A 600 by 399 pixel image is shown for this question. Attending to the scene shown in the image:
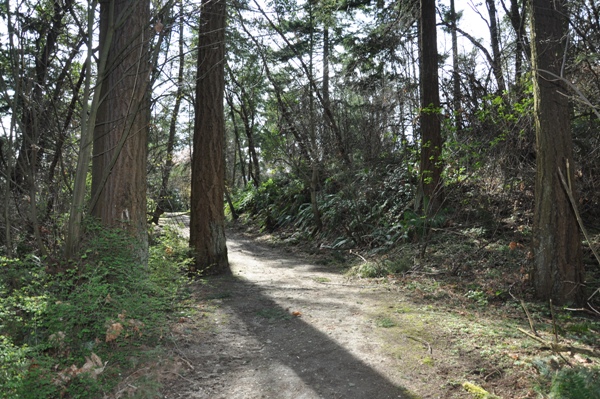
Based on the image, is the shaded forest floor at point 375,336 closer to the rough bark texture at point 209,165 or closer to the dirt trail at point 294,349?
the dirt trail at point 294,349

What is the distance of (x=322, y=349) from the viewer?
434 cm

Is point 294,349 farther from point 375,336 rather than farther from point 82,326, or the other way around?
point 82,326

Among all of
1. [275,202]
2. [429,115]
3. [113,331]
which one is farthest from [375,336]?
[275,202]

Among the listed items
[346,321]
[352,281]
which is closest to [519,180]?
[352,281]

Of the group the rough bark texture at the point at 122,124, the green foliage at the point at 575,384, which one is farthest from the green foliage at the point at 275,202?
the green foliage at the point at 575,384

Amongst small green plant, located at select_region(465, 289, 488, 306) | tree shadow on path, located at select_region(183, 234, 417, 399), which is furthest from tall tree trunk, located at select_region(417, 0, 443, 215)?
tree shadow on path, located at select_region(183, 234, 417, 399)

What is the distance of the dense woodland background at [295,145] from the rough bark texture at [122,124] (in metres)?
0.02

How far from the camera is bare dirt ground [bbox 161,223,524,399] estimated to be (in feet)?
11.6

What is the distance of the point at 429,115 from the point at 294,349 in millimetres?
7264

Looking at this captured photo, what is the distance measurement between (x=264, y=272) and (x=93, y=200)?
4.73 meters

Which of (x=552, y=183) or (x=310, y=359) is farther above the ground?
(x=552, y=183)

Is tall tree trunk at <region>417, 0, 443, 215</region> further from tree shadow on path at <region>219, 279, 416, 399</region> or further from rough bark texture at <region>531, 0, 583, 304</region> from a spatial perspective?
tree shadow on path at <region>219, 279, 416, 399</region>

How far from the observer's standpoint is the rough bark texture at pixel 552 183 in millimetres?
5590

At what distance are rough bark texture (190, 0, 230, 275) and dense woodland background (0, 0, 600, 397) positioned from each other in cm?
3
